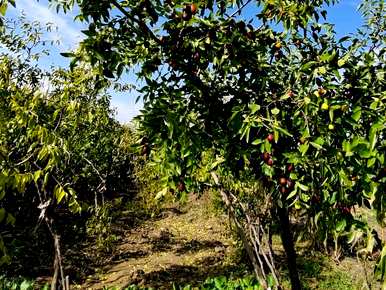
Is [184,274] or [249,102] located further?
[184,274]

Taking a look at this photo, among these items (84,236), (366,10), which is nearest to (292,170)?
(366,10)

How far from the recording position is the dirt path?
904 cm

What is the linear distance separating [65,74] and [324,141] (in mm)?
5347

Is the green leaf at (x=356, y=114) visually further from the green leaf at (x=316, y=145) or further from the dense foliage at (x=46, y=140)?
the dense foliage at (x=46, y=140)

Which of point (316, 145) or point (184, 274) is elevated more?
point (316, 145)

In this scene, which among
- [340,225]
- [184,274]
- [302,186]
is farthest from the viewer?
[184,274]

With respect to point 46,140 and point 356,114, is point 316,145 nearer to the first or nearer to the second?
point 356,114

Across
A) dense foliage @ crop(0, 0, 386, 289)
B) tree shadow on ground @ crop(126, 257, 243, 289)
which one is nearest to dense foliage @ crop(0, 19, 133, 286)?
dense foliage @ crop(0, 0, 386, 289)

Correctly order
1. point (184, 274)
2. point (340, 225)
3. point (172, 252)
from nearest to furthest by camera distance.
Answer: point (340, 225), point (184, 274), point (172, 252)

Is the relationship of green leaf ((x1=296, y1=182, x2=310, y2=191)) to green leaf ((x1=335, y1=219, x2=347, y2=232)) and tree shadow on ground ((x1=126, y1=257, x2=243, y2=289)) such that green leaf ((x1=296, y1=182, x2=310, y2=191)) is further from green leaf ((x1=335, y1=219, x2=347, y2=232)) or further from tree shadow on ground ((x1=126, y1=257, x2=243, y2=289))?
tree shadow on ground ((x1=126, y1=257, x2=243, y2=289))

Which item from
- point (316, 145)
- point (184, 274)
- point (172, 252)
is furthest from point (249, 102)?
point (172, 252)

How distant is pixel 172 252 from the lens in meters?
11.0

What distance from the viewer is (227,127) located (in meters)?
2.74

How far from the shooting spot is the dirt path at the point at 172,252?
9039mm
